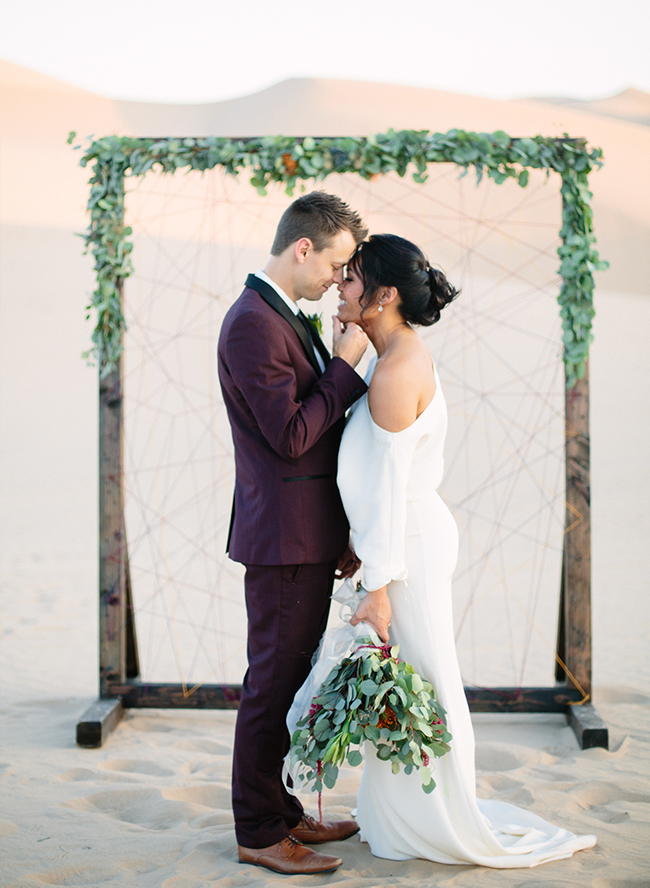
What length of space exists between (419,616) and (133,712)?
226 centimetres

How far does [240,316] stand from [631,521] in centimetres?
752

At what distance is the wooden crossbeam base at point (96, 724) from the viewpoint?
369 cm

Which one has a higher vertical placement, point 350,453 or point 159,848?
point 350,453

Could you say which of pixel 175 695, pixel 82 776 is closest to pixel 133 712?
pixel 175 695

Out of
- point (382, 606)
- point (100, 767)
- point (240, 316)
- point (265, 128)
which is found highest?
point (265, 128)

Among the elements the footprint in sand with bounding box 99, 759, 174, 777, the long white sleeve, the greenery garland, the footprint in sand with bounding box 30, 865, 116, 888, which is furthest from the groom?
the greenery garland

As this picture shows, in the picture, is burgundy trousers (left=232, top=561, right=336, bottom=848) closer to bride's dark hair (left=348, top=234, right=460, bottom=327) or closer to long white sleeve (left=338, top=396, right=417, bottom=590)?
long white sleeve (left=338, top=396, right=417, bottom=590)

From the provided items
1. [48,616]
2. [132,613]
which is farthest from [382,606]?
[48,616]

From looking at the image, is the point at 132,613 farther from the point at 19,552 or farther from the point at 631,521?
the point at 631,521

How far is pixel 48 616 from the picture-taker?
5.88 meters

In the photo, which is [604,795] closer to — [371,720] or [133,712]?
[371,720]

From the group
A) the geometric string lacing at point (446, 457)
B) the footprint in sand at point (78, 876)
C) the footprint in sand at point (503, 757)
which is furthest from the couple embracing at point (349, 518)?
the geometric string lacing at point (446, 457)

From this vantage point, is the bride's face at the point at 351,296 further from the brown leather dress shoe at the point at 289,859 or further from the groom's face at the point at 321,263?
the brown leather dress shoe at the point at 289,859

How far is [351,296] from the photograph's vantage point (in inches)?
103
